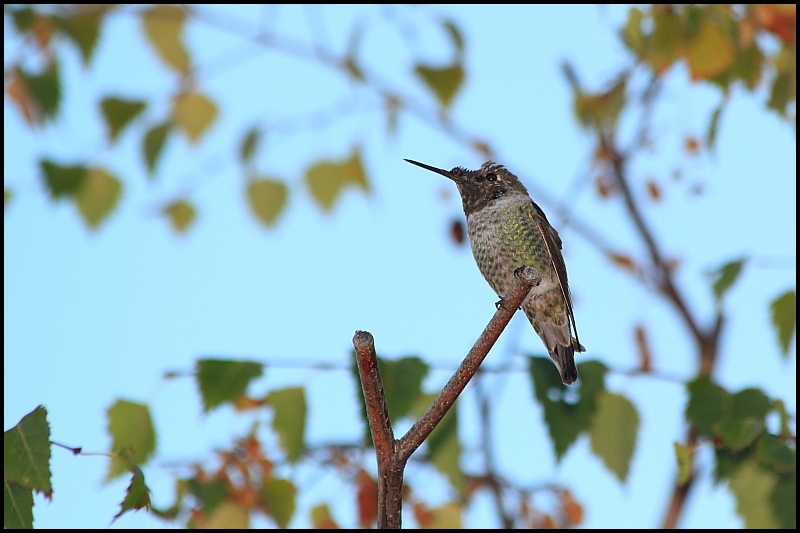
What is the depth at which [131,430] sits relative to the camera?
3.96m

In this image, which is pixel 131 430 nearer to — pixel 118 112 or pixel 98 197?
pixel 98 197

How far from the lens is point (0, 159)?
5.39m

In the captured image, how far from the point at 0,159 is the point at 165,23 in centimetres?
135

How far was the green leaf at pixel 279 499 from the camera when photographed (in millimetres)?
4234

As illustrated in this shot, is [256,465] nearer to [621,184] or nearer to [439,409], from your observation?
[439,409]

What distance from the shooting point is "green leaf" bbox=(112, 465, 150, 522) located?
269 centimetres

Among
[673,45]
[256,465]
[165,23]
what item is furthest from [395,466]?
[165,23]

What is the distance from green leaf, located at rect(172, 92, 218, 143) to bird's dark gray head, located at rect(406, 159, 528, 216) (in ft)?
5.35

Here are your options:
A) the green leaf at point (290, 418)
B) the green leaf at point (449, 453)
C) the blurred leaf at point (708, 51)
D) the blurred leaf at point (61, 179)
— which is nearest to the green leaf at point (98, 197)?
the blurred leaf at point (61, 179)

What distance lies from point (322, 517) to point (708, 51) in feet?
10.2

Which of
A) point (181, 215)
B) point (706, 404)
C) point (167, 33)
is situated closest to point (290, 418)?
point (706, 404)

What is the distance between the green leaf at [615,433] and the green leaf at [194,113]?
328cm

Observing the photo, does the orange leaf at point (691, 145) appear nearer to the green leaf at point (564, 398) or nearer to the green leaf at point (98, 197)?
the green leaf at point (564, 398)

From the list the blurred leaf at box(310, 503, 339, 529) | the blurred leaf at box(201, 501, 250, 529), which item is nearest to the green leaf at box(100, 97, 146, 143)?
the blurred leaf at box(201, 501, 250, 529)
